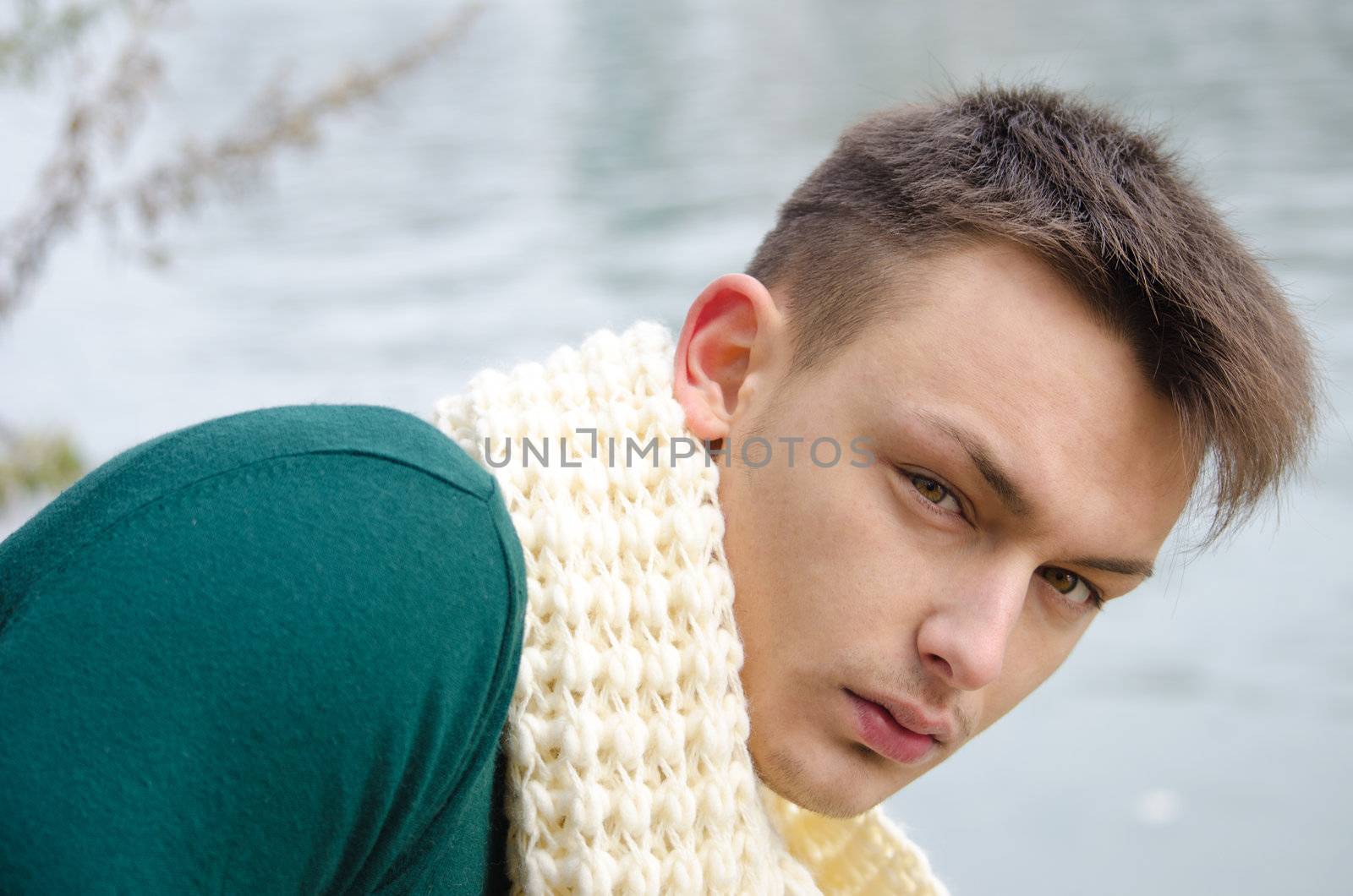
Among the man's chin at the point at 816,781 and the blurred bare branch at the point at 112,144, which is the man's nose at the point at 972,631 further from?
the blurred bare branch at the point at 112,144

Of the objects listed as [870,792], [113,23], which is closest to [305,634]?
[870,792]

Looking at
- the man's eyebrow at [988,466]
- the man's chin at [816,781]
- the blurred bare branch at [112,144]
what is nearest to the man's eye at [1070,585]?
the man's eyebrow at [988,466]

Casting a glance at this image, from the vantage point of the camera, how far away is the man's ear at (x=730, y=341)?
4.53ft

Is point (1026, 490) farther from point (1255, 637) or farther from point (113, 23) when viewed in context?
point (1255, 637)

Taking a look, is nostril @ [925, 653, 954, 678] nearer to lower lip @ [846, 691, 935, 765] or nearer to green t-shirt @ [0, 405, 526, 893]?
lower lip @ [846, 691, 935, 765]

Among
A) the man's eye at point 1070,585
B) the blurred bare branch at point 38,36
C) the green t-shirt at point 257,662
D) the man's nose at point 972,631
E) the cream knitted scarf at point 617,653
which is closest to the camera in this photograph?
the green t-shirt at point 257,662

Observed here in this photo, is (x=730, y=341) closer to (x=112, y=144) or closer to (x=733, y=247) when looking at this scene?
(x=112, y=144)

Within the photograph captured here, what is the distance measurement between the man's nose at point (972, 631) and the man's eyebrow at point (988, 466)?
0.19 ft

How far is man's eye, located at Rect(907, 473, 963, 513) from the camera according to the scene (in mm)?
1243

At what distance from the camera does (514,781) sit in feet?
3.61

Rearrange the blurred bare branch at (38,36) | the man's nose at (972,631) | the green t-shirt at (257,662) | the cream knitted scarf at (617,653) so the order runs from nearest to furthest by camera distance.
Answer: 1. the green t-shirt at (257,662)
2. the cream knitted scarf at (617,653)
3. the man's nose at (972,631)
4. the blurred bare branch at (38,36)

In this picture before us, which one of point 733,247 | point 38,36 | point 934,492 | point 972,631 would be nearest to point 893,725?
point 972,631

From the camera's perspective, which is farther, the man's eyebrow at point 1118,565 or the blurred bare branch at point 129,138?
the blurred bare branch at point 129,138

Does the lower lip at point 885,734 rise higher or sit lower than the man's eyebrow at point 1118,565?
lower
